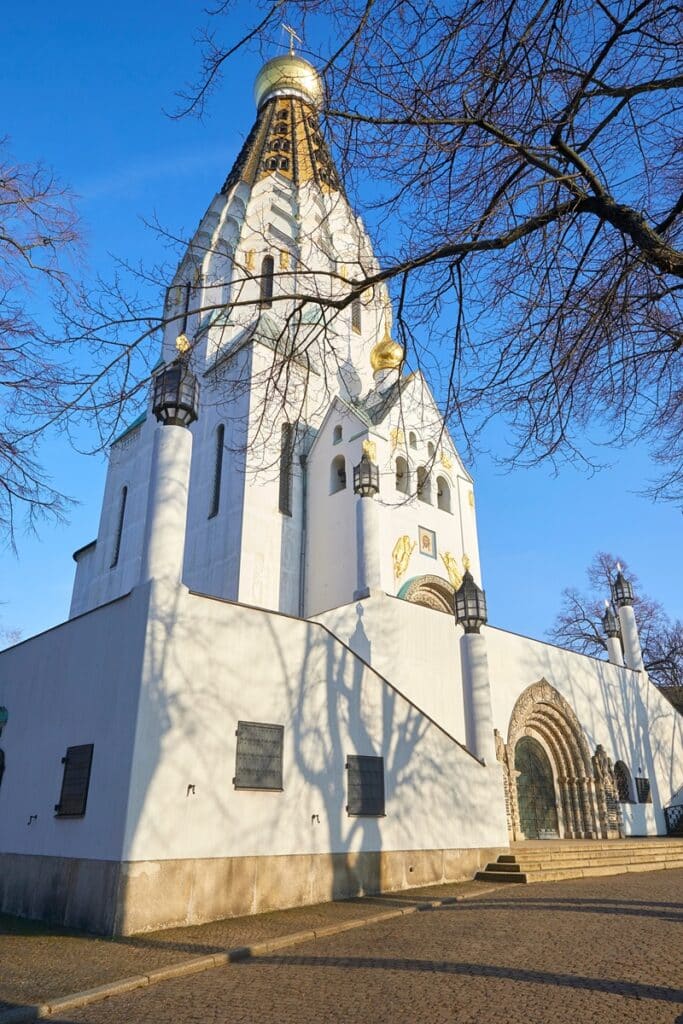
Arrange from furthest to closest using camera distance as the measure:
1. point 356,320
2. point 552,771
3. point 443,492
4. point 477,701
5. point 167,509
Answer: point 356,320 → point 443,492 → point 552,771 → point 477,701 → point 167,509

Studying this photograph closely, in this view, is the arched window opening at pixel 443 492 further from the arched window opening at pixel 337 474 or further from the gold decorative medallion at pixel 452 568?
the arched window opening at pixel 337 474

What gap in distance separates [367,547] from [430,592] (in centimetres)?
504

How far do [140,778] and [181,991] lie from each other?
293 cm

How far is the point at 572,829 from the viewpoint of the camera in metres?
19.2

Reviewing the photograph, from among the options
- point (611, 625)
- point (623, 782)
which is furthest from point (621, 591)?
point (623, 782)

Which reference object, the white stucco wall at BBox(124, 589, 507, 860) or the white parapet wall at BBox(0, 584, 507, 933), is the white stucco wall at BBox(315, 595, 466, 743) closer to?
the white stucco wall at BBox(124, 589, 507, 860)

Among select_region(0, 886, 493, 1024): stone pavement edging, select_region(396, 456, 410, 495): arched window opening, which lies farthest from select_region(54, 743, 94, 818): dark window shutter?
select_region(396, 456, 410, 495): arched window opening

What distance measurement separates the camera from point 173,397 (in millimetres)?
9641

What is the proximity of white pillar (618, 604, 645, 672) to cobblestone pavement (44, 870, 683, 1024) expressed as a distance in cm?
1714

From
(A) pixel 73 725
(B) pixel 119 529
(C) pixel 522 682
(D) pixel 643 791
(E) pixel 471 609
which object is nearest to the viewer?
(A) pixel 73 725

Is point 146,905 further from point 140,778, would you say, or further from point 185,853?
point 140,778

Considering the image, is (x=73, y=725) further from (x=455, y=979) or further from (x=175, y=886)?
(x=455, y=979)

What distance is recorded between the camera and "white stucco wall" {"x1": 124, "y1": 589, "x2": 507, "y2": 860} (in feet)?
26.8

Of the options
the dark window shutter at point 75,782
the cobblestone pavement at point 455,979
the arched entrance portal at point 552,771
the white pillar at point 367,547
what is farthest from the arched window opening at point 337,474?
the cobblestone pavement at point 455,979
